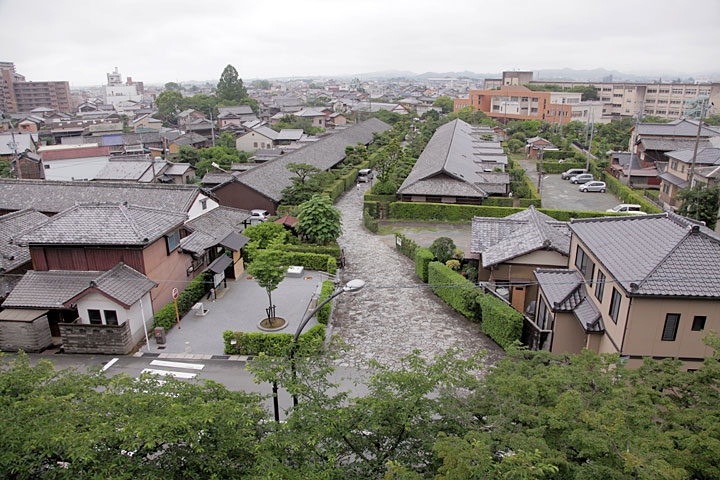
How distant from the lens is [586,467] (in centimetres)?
848

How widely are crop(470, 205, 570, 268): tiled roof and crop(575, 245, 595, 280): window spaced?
171 cm

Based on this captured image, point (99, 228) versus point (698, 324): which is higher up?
point (99, 228)

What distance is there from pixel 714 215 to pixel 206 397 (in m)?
36.9

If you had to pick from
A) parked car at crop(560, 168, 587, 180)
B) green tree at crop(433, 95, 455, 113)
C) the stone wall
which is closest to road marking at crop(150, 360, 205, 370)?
the stone wall

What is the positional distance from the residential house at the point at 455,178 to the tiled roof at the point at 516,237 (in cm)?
1264

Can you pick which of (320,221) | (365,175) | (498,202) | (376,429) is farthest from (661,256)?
(365,175)

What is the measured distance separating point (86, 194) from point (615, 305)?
108 feet

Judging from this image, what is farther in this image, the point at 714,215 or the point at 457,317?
the point at 714,215

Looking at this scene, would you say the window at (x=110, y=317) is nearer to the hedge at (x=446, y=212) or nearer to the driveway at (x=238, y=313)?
the driveway at (x=238, y=313)

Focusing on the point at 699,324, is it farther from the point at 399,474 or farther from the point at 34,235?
the point at 34,235

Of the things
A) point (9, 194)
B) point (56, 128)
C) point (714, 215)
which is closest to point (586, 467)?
point (714, 215)

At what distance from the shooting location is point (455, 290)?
23.6 meters

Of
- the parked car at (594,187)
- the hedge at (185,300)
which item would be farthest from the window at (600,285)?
the parked car at (594,187)

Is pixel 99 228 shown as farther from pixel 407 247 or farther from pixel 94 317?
pixel 407 247
